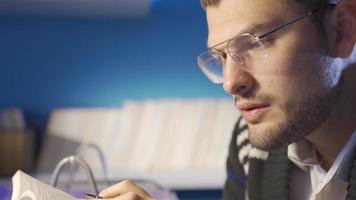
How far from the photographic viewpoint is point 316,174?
36.5 inches

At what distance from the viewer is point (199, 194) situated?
177 cm

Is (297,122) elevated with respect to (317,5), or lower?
lower

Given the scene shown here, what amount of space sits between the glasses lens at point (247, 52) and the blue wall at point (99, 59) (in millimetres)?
1008

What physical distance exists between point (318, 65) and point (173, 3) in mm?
1043

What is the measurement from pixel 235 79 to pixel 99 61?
105cm

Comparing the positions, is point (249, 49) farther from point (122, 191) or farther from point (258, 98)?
point (122, 191)

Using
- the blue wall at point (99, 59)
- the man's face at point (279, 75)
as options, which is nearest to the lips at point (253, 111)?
the man's face at point (279, 75)

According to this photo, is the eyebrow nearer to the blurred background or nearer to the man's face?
the man's face

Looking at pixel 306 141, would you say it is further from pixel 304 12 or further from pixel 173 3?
pixel 173 3

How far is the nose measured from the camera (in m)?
0.79

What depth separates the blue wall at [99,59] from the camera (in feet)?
5.75

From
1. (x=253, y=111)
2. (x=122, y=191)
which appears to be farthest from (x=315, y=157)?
(x=122, y=191)

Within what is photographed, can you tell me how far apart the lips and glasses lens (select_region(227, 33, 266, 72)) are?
6 centimetres

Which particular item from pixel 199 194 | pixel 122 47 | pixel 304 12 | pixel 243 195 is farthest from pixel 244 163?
pixel 122 47
